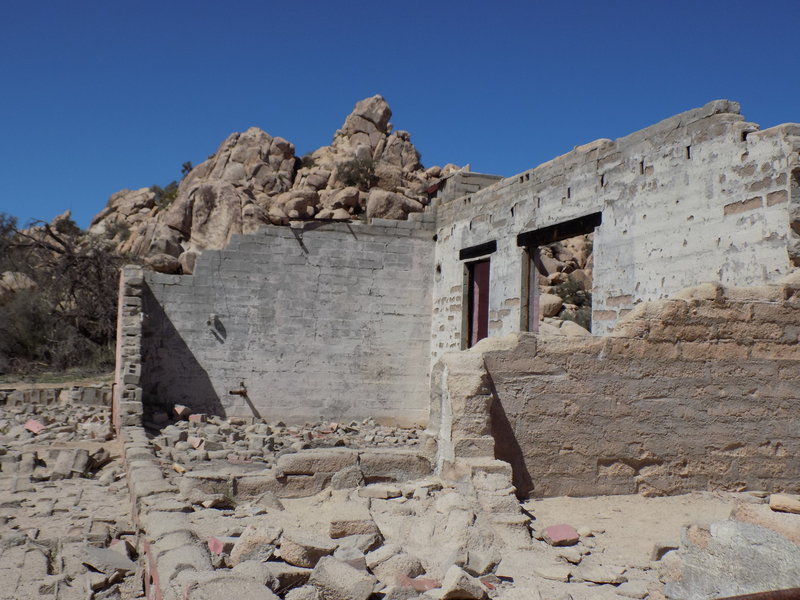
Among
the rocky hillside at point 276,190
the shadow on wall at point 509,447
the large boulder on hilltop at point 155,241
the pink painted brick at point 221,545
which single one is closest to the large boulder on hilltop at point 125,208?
the rocky hillside at point 276,190

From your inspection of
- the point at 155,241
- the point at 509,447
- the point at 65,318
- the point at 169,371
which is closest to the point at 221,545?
the point at 509,447

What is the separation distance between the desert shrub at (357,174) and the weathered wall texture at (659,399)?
21.5 m

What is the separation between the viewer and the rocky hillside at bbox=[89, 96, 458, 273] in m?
23.7

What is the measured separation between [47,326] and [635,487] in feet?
55.8

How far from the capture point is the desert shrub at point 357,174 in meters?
26.0

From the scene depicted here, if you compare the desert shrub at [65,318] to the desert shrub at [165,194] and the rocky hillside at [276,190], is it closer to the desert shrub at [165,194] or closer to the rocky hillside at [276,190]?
the rocky hillside at [276,190]

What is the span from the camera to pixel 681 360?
512 centimetres

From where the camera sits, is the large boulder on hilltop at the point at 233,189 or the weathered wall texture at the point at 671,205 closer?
the weathered wall texture at the point at 671,205

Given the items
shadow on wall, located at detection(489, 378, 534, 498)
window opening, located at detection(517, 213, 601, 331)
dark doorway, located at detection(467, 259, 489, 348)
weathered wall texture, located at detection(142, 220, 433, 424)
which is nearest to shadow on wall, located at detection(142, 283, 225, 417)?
weathered wall texture, located at detection(142, 220, 433, 424)

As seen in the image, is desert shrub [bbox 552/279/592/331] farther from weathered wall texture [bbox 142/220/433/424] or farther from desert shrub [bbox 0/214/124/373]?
desert shrub [bbox 0/214/124/373]

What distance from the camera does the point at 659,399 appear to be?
5109 mm

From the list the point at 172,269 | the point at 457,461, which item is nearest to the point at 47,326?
the point at 172,269

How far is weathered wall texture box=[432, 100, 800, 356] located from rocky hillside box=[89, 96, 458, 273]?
12568 mm

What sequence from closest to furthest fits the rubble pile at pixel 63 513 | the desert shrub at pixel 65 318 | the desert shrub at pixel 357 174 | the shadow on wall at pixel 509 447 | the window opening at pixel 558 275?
the rubble pile at pixel 63 513 → the shadow on wall at pixel 509 447 → the window opening at pixel 558 275 → the desert shrub at pixel 65 318 → the desert shrub at pixel 357 174
